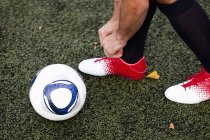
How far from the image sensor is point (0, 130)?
1.31 m

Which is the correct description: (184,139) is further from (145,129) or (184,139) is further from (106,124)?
(106,124)

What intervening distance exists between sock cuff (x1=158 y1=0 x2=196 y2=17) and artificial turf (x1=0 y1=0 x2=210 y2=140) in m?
0.42

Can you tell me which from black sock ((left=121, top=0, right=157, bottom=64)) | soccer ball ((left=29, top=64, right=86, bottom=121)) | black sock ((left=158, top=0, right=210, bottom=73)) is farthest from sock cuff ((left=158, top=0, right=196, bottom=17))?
soccer ball ((left=29, top=64, right=86, bottom=121))

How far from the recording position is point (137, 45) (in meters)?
1.34

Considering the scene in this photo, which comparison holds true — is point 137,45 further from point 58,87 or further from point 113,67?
point 58,87

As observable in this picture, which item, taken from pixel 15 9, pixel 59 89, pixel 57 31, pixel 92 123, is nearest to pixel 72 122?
pixel 92 123

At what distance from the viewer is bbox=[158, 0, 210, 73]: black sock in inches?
43.3

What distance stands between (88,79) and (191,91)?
416mm

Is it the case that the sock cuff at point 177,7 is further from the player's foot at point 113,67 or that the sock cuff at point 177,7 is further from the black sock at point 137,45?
the player's foot at point 113,67

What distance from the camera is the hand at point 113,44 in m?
1.26

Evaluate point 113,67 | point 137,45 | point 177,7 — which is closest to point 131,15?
point 177,7

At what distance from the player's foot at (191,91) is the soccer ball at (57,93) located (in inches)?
14.4

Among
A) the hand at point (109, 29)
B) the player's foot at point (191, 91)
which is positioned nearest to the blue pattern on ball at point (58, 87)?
the hand at point (109, 29)

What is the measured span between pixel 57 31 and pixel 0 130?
21.9 inches
